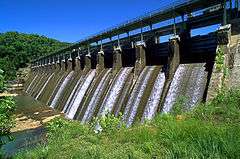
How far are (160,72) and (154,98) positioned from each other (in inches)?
130

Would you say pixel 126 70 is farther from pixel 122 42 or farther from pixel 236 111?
pixel 236 111

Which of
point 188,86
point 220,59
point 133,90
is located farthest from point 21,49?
point 220,59

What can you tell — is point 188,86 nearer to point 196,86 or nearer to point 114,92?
point 196,86

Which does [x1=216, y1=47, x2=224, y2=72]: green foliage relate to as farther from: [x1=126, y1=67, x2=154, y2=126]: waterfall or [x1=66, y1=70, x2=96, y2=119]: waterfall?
[x1=66, y1=70, x2=96, y2=119]: waterfall

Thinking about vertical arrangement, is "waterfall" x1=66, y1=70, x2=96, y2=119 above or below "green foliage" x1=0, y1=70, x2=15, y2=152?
below

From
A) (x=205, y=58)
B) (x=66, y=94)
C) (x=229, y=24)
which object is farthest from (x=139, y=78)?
(x=66, y=94)

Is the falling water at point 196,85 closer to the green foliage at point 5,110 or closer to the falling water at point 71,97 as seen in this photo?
the green foliage at point 5,110

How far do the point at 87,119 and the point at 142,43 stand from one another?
31.9 ft

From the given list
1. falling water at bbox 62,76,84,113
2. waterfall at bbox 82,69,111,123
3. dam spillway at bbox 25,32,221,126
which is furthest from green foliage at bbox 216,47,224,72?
falling water at bbox 62,76,84,113

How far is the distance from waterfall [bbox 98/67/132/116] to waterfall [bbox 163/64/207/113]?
7935mm

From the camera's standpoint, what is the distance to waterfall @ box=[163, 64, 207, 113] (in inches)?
918

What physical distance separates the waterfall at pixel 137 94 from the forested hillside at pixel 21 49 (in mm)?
76668

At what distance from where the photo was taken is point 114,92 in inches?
1329

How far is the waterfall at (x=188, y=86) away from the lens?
2331 centimetres
